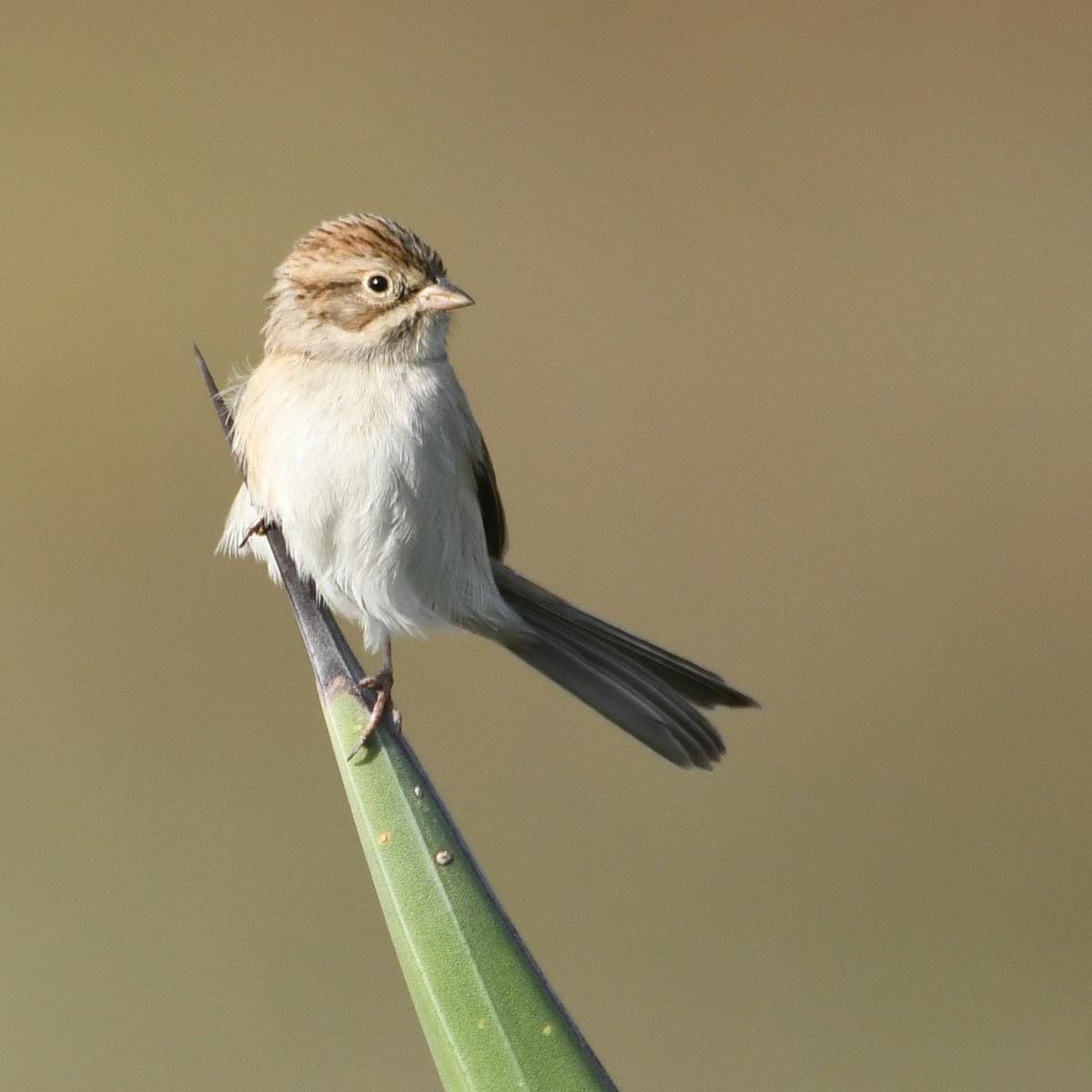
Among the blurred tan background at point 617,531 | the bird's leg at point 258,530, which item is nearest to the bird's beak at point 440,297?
the bird's leg at point 258,530

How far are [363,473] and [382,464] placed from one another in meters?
0.04

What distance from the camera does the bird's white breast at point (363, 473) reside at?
261 cm

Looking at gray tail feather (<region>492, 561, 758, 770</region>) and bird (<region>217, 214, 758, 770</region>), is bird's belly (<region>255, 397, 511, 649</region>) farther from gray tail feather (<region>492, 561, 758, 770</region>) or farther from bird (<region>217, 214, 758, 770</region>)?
gray tail feather (<region>492, 561, 758, 770</region>)

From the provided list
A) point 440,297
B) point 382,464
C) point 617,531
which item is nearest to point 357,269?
point 440,297

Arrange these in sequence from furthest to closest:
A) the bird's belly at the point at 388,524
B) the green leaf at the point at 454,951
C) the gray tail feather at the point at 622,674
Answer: the gray tail feather at the point at 622,674
the bird's belly at the point at 388,524
the green leaf at the point at 454,951

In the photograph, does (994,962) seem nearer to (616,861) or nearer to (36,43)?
(616,861)

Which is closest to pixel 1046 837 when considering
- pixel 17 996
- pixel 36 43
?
pixel 17 996

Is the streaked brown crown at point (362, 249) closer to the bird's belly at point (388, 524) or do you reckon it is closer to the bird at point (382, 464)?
the bird at point (382, 464)

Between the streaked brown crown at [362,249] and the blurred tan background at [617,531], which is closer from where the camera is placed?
the streaked brown crown at [362,249]

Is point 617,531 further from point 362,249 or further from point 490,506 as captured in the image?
point 362,249

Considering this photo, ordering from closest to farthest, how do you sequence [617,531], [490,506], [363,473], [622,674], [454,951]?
[454,951]
[363,473]
[622,674]
[490,506]
[617,531]

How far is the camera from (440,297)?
2635 millimetres

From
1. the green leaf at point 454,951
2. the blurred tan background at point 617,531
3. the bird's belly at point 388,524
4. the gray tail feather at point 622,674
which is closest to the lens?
the green leaf at point 454,951

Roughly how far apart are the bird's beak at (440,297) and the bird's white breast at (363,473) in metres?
0.12
